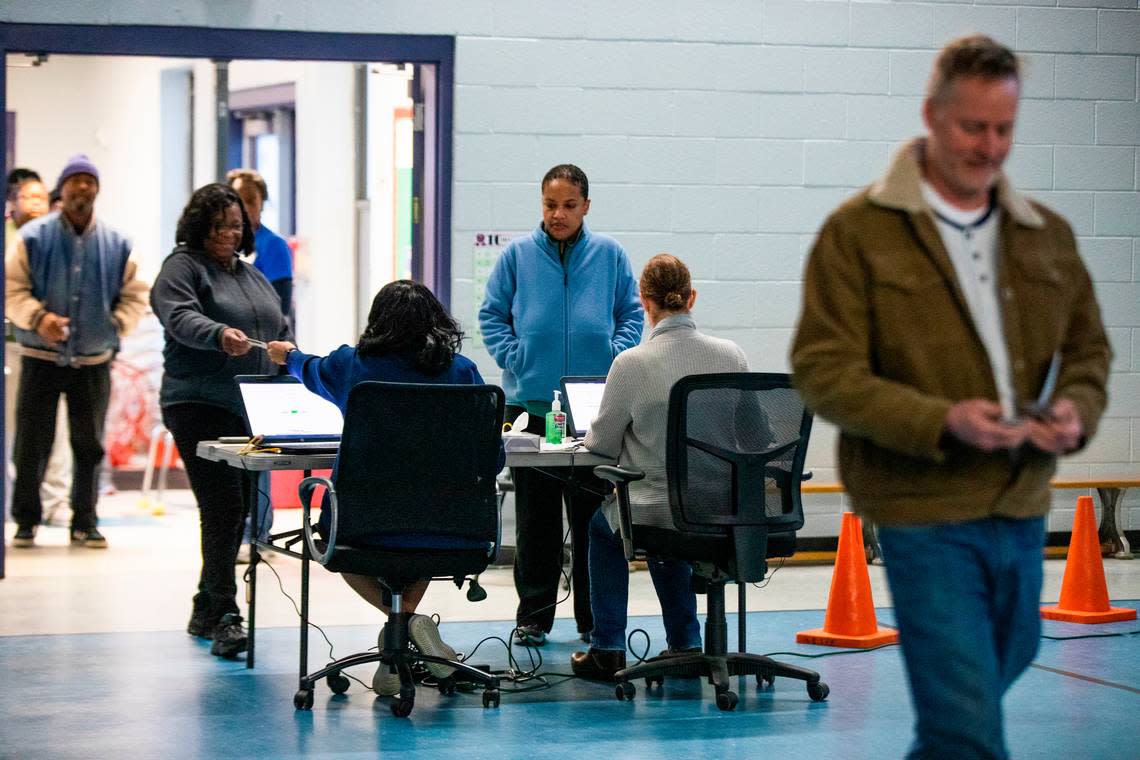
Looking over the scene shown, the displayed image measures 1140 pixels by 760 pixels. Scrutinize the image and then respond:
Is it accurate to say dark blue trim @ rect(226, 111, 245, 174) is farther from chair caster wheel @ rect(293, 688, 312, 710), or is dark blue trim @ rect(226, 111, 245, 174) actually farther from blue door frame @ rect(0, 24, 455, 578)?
chair caster wheel @ rect(293, 688, 312, 710)

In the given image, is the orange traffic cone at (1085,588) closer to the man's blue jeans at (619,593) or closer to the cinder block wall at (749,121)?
the cinder block wall at (749,121)

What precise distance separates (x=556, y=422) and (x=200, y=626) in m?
1.33

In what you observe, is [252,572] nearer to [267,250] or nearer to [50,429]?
[267,250]

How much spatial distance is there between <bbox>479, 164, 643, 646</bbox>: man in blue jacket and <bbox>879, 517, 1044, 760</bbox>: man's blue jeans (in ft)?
9.28

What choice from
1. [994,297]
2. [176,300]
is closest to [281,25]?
[176,300]

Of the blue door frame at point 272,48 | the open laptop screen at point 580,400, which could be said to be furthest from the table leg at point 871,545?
the open laptop screen at point 580,400

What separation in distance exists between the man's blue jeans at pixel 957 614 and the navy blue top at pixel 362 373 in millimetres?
1947

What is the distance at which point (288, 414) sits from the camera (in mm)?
4523

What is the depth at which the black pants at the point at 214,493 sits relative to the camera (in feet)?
16.0

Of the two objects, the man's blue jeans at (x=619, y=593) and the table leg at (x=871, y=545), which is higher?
the man's blue jeans at (x=619, y=593)

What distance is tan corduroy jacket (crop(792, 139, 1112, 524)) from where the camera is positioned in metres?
2.22

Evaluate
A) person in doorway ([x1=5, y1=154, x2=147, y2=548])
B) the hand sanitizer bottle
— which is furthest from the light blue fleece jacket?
person in doorway ([x1=5, y1=154, x2=147, y2=548])

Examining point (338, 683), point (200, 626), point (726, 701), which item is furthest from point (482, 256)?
point (726, 701)

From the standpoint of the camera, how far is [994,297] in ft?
7.38
